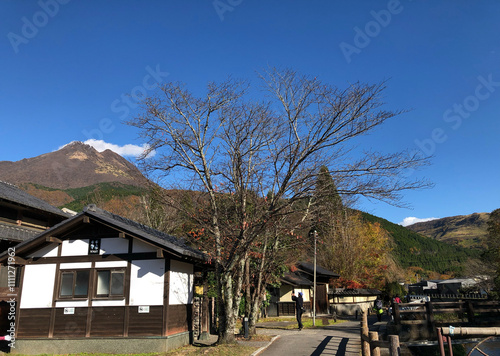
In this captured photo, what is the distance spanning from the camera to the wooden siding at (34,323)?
1291 cm

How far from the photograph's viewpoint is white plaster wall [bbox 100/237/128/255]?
13242mm

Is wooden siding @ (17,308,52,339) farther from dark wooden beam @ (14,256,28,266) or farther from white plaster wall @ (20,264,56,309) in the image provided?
dark wooden beam @ (14,256,28,266)

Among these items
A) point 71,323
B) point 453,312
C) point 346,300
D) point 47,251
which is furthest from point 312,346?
point 346,300

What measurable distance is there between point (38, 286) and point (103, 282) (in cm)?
261

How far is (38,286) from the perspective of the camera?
44.0ft

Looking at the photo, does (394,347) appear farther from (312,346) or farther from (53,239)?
(53,239)

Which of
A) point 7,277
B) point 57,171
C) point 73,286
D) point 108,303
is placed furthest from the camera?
point 57,171

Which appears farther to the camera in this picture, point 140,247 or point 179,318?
point 179,318

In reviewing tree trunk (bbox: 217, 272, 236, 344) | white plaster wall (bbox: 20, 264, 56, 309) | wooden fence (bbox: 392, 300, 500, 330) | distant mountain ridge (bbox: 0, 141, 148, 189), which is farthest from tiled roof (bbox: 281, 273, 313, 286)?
distant mountain ridge (bbox: 0, 141, 148, 189)

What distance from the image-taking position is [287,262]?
2414cm

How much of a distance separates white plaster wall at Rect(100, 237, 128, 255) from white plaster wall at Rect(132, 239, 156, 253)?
0.33m

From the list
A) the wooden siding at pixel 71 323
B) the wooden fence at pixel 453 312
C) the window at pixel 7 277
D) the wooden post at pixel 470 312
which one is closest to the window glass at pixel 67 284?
the wooden siding at pixel 71 323

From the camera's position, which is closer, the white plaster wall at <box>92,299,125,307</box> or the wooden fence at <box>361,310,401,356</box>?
the wooden fence at <box>361,310,401,356</box>

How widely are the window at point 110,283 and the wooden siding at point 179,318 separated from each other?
1.96 meters
